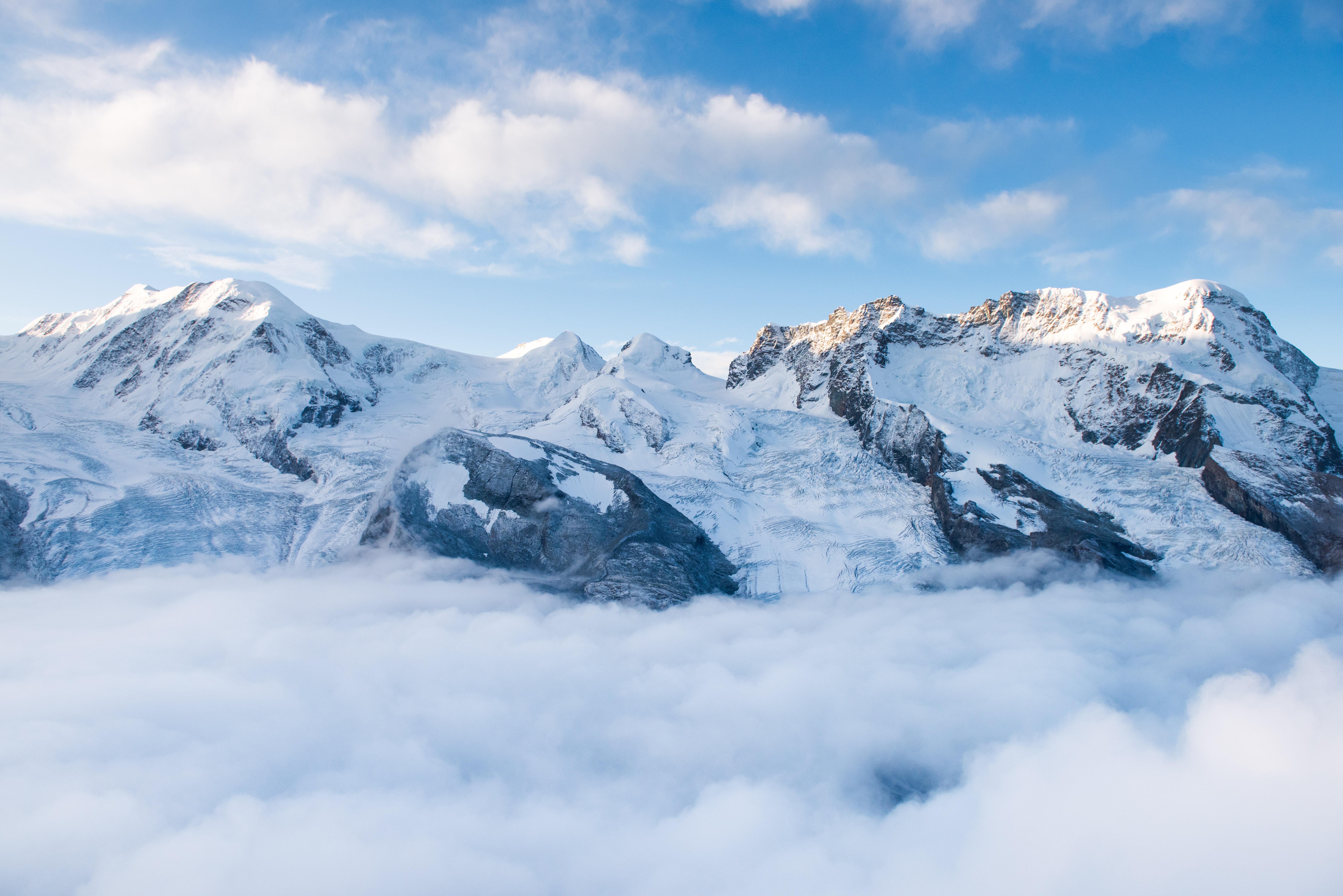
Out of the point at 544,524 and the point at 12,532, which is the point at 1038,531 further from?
the point at 12,532

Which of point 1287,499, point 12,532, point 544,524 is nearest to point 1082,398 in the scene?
point 1287,499

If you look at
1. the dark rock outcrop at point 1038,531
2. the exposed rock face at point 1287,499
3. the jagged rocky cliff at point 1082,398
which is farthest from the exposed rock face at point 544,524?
the exposed rock face at point 1287,499

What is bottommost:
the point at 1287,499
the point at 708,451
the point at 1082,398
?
the point at 708,451

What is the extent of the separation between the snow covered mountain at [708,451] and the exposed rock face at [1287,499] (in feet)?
1.43

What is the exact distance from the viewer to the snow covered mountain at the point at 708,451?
Result: 99375 millimetres

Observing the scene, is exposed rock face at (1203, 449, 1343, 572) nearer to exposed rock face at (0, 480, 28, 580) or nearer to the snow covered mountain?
the snow covered mountain

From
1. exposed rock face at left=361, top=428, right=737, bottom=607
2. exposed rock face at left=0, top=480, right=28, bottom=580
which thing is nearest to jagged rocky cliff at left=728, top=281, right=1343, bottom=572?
exposed rock face at left=361, top=428, right=737, bottom=607

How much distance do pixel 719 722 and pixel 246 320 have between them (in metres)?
133

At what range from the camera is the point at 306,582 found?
9594 centimetres

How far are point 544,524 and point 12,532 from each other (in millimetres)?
68331

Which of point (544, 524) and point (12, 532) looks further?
point (544, 524)

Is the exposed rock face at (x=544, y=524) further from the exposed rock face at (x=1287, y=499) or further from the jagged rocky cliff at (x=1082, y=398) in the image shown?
the exposed rock face at (x=1287, y=499)

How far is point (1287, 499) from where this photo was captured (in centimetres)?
10150

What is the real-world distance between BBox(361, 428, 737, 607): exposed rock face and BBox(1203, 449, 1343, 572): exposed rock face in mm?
74129
